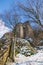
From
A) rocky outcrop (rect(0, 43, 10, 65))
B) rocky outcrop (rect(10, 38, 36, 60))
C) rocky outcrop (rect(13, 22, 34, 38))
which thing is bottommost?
rocky outcrop (rect(0, 43, 10, 65))

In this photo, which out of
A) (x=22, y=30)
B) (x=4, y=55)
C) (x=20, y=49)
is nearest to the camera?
(x=4, y=55)

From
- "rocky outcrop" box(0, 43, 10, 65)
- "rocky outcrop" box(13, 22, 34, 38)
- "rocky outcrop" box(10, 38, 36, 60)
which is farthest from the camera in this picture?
"rocky outcrop" box(13, 22, 34, 38)

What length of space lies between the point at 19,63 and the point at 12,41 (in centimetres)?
136

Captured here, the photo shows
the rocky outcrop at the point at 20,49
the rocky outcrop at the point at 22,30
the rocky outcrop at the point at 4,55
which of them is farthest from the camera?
the rocky outcrop at the point at 22,30

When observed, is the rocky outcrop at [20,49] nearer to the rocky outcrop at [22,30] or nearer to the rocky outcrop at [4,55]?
the rocky outcrop at [4,55]

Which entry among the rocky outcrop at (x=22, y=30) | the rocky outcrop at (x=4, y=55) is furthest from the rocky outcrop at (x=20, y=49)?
the rocky outcrop at (x=22, y=30)

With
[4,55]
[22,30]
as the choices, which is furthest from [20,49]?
[22,30]

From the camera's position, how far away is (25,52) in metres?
12.7

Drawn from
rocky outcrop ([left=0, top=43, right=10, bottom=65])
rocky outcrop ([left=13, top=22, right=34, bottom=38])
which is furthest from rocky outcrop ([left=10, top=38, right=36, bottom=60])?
rocky outcrop ([left=13, top=22, right=34, bottom=38])

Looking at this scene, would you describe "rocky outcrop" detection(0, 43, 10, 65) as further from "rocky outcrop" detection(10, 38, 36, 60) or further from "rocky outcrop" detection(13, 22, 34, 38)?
"rocky outcrop" detection(13, 22, 34, 38)

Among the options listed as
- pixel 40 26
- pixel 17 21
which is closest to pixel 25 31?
pixel 17 21

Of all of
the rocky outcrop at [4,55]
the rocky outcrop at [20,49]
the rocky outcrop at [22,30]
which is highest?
the rocky outcrop at [22,30]

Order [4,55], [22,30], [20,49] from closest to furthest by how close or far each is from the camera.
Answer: [4,55], [20,49], [22,30]

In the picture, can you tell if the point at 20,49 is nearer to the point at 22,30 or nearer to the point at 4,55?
the point at 4,55
